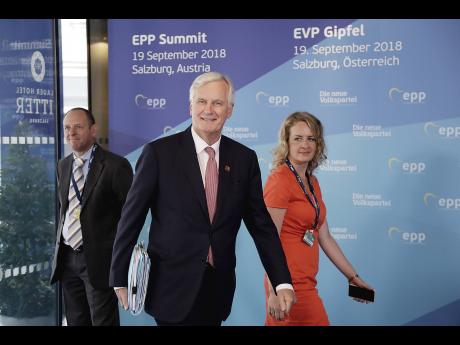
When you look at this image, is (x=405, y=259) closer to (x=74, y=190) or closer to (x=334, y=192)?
(x=334, y=192)

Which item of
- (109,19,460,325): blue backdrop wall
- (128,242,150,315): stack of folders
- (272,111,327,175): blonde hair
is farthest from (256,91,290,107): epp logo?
(128,242,150,315): stack of folders

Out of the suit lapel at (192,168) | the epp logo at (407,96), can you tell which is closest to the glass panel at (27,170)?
the suit lapel at (192,168)

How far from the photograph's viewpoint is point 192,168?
8.29 ft

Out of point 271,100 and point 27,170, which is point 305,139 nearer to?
point 271,100

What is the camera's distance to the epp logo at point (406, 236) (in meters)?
4.45

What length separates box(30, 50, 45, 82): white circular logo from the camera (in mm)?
4969

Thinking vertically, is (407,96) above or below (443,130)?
above

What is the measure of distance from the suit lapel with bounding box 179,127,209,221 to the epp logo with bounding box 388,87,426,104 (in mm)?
2462

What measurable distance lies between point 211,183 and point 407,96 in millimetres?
2512

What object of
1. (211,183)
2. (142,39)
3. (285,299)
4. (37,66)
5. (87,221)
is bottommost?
(285,299)

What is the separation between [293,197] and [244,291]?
180 cm

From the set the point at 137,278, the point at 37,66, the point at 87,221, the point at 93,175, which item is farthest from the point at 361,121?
the point at 37,66

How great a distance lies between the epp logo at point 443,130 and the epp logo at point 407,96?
21 cm

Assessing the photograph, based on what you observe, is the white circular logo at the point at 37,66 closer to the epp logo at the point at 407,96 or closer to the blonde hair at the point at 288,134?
the blonde hair at the point at 288,134
